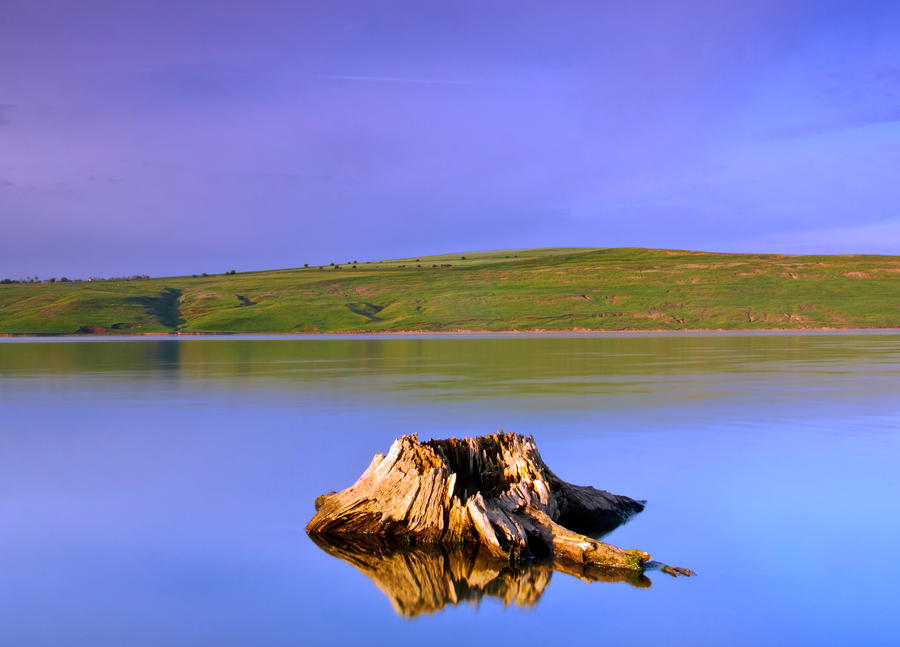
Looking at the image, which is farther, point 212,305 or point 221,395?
point 212,305

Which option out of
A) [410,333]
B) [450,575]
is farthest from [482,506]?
[410,333]

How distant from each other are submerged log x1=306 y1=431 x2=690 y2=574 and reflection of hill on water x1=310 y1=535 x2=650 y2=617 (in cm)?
19

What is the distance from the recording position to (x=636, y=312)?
12312cm

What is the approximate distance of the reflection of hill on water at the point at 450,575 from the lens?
29.6ft

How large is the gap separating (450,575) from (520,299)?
125597 millimetres

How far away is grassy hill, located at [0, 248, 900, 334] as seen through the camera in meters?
120

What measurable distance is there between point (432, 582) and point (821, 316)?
11947 centimetres

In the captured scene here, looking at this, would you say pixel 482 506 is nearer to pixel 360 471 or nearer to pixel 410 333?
pixel 360 471

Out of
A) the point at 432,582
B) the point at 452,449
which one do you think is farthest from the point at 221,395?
the point at 432,582

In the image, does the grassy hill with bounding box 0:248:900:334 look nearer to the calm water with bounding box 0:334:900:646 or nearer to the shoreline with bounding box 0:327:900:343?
the shoreline with bounding box 0:327:900:343

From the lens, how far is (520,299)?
442 feet

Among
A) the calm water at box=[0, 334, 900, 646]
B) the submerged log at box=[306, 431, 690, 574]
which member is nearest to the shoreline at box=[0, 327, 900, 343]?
the calm water at box=[0, 334, 900, 646]

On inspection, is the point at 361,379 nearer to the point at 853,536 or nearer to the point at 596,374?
the point at 596,374

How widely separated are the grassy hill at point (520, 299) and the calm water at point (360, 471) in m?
93.3
